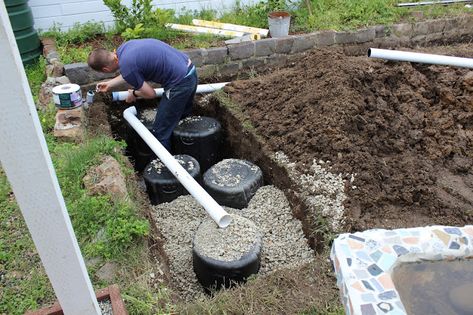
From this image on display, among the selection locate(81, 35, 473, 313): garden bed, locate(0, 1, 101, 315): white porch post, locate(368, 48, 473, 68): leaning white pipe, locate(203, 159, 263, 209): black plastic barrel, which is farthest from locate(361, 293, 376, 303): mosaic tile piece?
locate(368, 48, 473, 68): leaning white pipe

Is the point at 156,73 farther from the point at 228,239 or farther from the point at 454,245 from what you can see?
the point at 454,245

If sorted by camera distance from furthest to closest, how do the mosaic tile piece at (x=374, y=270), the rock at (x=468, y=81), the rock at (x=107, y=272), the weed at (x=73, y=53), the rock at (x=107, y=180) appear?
the weed at (x=73, y=53) → the rock at (x=468, y=81) → the rock at (x=107, y=180) → the rock at (x=107, y=272) → the mosaic tile piece at (x=374, y=270)

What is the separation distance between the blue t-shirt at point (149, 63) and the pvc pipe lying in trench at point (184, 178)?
0.44m

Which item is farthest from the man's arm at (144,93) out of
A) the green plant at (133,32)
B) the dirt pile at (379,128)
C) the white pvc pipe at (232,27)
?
the white pvc pipe at (232,27)

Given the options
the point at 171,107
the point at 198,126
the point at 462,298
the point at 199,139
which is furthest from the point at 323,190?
the point at 462,298

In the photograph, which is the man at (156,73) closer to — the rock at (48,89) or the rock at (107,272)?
the rock at (48,89)

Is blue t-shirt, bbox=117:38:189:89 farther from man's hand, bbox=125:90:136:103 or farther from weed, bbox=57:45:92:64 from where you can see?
weed, bbox=57:45:92:64

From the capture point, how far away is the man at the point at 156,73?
4148 millimetres

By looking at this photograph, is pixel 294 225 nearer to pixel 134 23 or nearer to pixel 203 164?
pixel 203 164

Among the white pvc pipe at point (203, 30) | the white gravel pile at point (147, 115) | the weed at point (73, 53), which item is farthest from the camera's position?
the white pvc pipe at point (203, 30)

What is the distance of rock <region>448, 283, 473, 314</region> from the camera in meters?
1.21

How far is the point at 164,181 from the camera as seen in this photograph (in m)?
4.07

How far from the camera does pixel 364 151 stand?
12.5 feet

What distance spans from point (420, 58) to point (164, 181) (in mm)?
3048
